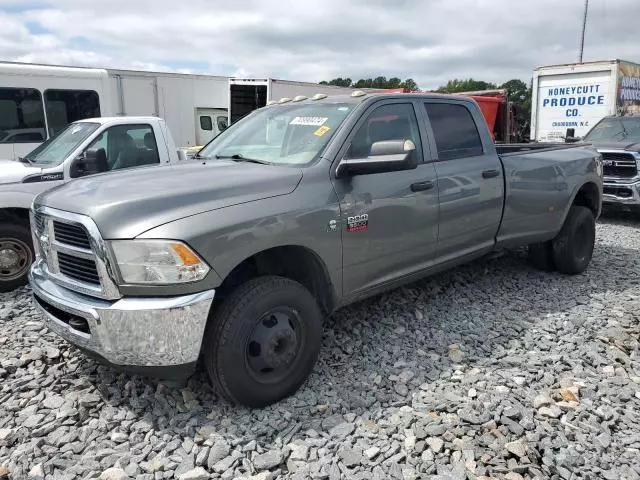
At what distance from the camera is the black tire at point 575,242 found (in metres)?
5.77

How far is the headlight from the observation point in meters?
2.76

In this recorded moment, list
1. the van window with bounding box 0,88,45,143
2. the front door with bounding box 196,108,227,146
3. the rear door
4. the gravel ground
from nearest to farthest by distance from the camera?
the gravel ground
the rear door
the van window with bounding box 0,88,45,143
the front door with bounding box 196,108,227,146

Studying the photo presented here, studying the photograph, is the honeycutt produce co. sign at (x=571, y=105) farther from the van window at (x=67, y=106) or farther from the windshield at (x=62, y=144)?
the windshield at (x=62, y=144)

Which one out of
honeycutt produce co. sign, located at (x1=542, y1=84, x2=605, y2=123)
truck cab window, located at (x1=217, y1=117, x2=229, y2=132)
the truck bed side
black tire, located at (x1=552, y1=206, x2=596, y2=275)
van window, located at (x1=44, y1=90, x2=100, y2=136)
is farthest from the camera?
truck cab window, located at (x1=217, y1=117, x2=229, y2=132)

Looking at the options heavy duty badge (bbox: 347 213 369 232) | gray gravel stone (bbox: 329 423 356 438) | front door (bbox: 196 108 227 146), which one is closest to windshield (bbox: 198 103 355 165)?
heavy duty badge (bbox: 347 213 369 232)

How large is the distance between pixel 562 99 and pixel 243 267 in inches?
563

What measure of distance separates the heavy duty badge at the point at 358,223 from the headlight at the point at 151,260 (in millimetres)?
1152

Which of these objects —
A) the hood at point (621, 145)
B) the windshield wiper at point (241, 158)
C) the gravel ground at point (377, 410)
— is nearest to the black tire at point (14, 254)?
Result: the gravel ground at point (377, 410)

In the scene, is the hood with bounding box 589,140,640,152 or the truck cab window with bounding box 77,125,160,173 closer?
the truck cab window with bounding box 77,125,160,173

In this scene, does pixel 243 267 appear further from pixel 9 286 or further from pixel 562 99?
pixel 562 99

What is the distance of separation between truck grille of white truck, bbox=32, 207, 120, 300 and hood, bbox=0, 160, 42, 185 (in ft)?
8.13

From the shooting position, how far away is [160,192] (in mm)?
3045

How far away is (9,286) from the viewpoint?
537 centimetres

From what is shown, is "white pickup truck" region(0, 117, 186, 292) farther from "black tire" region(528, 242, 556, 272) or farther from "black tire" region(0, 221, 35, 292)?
"black tire" region(528, 242, 556, 272)
